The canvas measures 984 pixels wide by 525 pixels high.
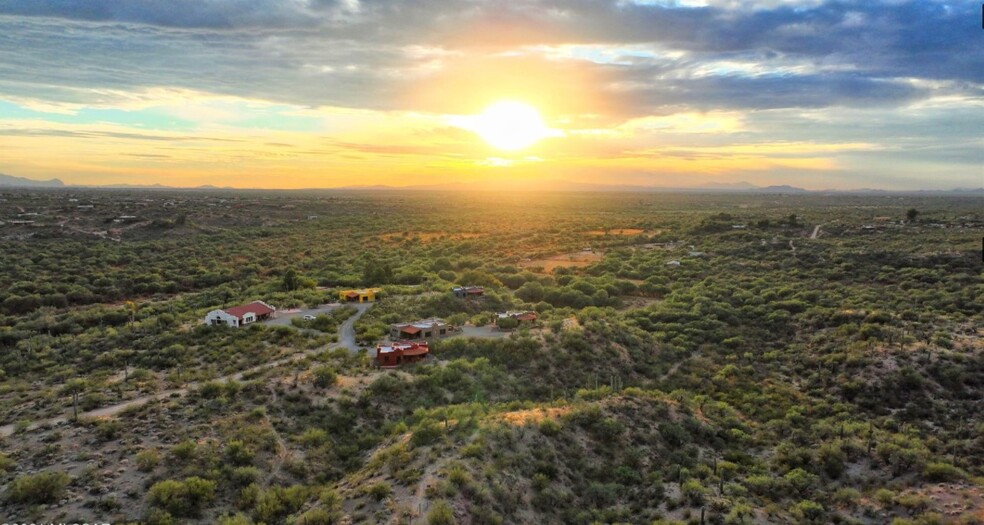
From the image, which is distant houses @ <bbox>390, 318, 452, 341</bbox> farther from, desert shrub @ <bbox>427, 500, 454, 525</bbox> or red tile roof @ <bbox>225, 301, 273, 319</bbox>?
desert shrub @ <bbox>427, 500, 454, 525</bbox>

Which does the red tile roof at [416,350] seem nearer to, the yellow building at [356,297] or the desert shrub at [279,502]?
the desert shrub at [279,502]

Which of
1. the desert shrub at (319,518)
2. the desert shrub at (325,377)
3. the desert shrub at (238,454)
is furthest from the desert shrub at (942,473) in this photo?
the desert shrub at (238,454)

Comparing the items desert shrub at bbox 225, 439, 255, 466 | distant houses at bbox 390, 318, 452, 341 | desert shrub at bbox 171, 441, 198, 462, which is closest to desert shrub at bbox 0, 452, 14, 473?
desert shrub at bbox 171, 441, 198, 462

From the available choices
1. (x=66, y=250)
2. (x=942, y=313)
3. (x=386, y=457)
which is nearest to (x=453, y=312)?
(x=386, y=457)

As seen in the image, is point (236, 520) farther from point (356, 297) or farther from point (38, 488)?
point (356, 297)

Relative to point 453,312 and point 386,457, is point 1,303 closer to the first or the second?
point 453,312
